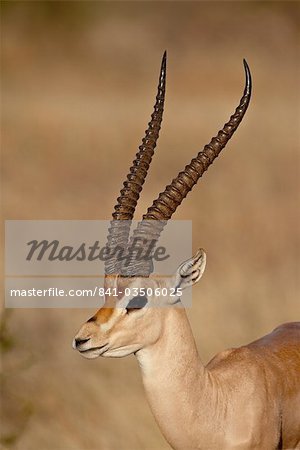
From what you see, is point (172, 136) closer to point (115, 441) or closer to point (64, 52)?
point (64, 52)

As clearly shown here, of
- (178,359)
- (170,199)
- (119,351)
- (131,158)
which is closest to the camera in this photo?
(119,351)

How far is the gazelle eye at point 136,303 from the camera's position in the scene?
543 cm

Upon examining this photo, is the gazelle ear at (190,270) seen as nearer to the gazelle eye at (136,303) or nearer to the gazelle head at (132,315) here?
the gazelle head at (132,315)

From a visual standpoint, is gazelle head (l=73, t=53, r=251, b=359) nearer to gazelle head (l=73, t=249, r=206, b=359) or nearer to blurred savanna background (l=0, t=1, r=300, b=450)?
gazelle head (l=73, t=249, r=206, b=359)

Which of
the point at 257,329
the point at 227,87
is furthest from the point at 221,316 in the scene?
the point at 227,87

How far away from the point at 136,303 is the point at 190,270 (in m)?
0.29

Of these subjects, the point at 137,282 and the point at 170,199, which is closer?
the point at 137,282

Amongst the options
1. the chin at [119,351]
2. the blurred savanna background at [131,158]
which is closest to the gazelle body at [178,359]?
the chin at [119,351]

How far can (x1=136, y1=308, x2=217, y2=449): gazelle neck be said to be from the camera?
5.48 meters

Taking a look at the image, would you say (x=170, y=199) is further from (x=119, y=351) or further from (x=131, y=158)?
(x=131, y=158)

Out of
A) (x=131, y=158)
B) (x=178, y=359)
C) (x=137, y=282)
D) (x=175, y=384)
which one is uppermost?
(x=131, y=158)

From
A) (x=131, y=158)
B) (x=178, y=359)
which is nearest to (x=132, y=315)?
(x=178, y=359)

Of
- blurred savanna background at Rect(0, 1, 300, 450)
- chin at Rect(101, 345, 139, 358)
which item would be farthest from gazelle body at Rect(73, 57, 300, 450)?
blurred savanna background at Rect(0, 1, 300, 450)

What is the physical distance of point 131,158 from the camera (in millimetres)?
15406
